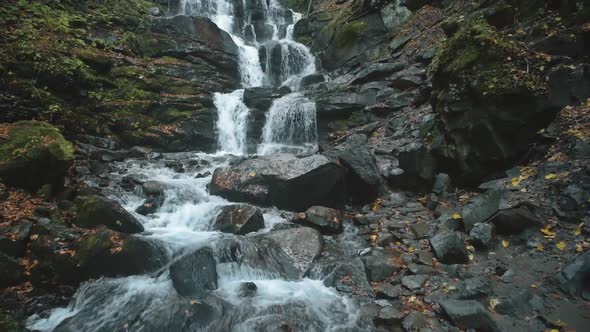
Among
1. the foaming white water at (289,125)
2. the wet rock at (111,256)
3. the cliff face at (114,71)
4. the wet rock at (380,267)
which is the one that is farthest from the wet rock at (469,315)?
the cliff face at (114,71)

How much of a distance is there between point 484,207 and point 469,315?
7.18 ft

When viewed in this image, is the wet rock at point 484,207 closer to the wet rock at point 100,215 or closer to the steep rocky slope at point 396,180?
the steep rocky slope at point 396,180

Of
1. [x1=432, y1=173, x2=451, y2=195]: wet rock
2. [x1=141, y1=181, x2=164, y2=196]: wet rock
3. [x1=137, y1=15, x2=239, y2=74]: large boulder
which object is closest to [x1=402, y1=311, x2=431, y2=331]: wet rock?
[x1=432, y1=173, x2=451, y2=195]: wet rock

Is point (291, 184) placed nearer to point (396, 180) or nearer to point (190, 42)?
point (396, 180)

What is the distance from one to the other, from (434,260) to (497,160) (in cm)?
262

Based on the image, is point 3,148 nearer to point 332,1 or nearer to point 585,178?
point 585,178

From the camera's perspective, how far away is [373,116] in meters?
12.2

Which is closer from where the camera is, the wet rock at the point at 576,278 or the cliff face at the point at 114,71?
the wet rock at the point at 576,278

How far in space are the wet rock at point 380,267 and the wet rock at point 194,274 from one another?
2591 mm

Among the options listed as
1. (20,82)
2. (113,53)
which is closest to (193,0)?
(113,53)

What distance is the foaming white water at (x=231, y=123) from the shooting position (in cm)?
1379

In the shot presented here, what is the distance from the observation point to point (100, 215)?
6.10m

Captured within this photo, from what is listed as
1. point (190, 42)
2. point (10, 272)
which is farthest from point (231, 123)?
point (10, 272)

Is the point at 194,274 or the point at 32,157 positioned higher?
the point at 32,157
